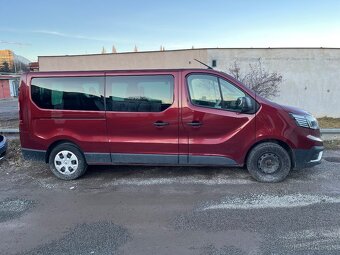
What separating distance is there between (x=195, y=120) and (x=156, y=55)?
12.1m

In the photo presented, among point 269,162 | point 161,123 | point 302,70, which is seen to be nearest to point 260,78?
point 302,70

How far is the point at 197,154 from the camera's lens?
5082 mm

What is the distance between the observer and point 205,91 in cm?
497

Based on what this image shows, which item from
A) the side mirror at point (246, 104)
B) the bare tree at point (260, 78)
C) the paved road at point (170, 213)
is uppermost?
the bare tree at point (260, 78)

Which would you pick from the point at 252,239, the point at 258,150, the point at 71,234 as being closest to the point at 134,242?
the point at 71,234

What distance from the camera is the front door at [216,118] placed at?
4.91 meters

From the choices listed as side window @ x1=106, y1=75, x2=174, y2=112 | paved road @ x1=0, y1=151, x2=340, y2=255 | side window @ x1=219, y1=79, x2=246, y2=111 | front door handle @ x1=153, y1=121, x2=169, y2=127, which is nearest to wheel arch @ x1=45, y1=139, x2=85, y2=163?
paved road @ x1=0, y1=151, x2=340, y2=255

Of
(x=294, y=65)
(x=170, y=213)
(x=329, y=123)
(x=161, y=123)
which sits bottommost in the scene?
(x=170, y=213)

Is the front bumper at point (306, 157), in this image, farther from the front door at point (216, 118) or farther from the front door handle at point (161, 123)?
the front door handle at point (161, 123)

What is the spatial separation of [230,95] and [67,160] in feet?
10.2

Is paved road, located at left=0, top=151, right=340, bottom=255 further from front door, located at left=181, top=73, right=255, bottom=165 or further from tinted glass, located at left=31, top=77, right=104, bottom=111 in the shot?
tinted glass, located at left=31, top=77, right=104, bottom=111

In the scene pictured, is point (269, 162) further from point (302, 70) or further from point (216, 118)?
point (302, 70)

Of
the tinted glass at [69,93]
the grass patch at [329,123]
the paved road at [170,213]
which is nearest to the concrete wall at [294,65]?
the grass patch at [329,123]

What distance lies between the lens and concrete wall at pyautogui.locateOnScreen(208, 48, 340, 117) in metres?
15.9
